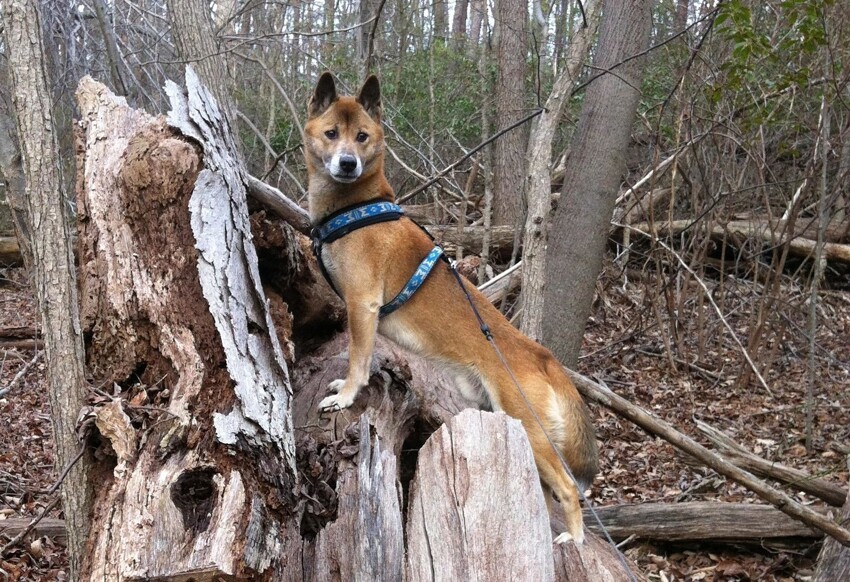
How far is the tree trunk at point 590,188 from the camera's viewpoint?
6.86m

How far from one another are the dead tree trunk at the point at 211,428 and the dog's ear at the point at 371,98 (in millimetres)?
1049

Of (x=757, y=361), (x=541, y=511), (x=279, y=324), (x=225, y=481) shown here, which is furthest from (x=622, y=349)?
(x=225, y=481)

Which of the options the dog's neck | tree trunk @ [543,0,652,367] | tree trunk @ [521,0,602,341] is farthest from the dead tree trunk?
tree trunk @ [543,0,652,367]

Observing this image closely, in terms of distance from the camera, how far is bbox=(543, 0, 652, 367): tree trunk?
686cm

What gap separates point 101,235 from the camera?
133 inches

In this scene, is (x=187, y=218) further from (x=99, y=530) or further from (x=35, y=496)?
(x=35, y=496)

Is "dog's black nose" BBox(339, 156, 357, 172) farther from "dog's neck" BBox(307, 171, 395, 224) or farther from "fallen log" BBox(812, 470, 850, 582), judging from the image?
"fallen log" BBox(812, 470, 850, 582)

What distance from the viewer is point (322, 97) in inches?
185

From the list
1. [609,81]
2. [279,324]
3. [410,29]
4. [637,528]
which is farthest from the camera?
[410,29]

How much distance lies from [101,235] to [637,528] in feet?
13.0

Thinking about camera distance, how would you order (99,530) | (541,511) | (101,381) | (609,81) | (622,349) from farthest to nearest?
(622,349) < (609,81) < (101,381) < (541,511) < (99,530)

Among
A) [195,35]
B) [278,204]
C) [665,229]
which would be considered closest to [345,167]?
[278,204]

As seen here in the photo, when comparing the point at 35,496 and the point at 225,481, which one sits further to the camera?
the point at 35,496

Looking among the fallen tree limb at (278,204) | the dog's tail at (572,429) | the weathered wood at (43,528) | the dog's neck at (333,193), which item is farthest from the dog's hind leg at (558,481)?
the weathered wood at (43,528)
